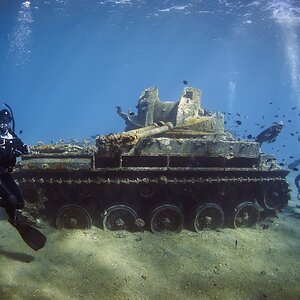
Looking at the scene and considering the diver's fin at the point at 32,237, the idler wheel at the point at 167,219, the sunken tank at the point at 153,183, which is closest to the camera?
the diver's fin at the point at 32,237

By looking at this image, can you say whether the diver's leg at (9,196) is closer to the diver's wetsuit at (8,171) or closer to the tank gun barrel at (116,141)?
the diver's wetsuit at (8,171)

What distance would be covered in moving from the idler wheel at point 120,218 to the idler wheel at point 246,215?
3.31 m

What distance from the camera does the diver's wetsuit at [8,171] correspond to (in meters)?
6.14

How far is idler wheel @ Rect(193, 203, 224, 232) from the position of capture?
9.24 meters

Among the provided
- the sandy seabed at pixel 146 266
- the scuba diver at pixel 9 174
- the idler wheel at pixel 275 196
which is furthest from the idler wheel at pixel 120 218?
the idler wheel at pixel 275 196

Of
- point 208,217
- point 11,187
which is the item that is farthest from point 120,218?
point 11,187

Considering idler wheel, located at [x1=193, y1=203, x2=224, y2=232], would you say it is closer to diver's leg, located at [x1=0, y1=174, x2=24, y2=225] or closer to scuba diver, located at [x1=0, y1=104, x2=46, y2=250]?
scuba diver, located at [x1=0, y1=104, x2=46, y2=250]

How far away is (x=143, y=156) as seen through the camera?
8.60 metres

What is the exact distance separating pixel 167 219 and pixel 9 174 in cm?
451

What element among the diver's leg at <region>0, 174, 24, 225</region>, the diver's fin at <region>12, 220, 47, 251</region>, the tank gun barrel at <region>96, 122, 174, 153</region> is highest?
the tank gun barrel at <region>96, 122, 174, 153</region>

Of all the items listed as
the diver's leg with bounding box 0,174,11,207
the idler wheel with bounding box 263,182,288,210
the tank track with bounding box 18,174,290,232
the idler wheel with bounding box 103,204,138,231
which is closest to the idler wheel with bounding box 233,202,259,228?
the tank track with bounding box 18,174,290,232

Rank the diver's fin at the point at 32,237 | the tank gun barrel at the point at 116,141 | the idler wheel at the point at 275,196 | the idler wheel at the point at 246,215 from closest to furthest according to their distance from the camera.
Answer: the diver's fin at the point at 32,237, the tank gun barrel at the point at 116,141, the idler wheel at the point at 246,215, the idler wheel at the point at 275,196

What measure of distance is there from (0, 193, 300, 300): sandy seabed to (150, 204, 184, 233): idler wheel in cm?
28

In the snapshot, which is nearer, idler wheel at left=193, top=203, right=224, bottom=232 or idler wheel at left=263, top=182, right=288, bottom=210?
idler wheel at left=193, top=203, right=224, bottom=232
